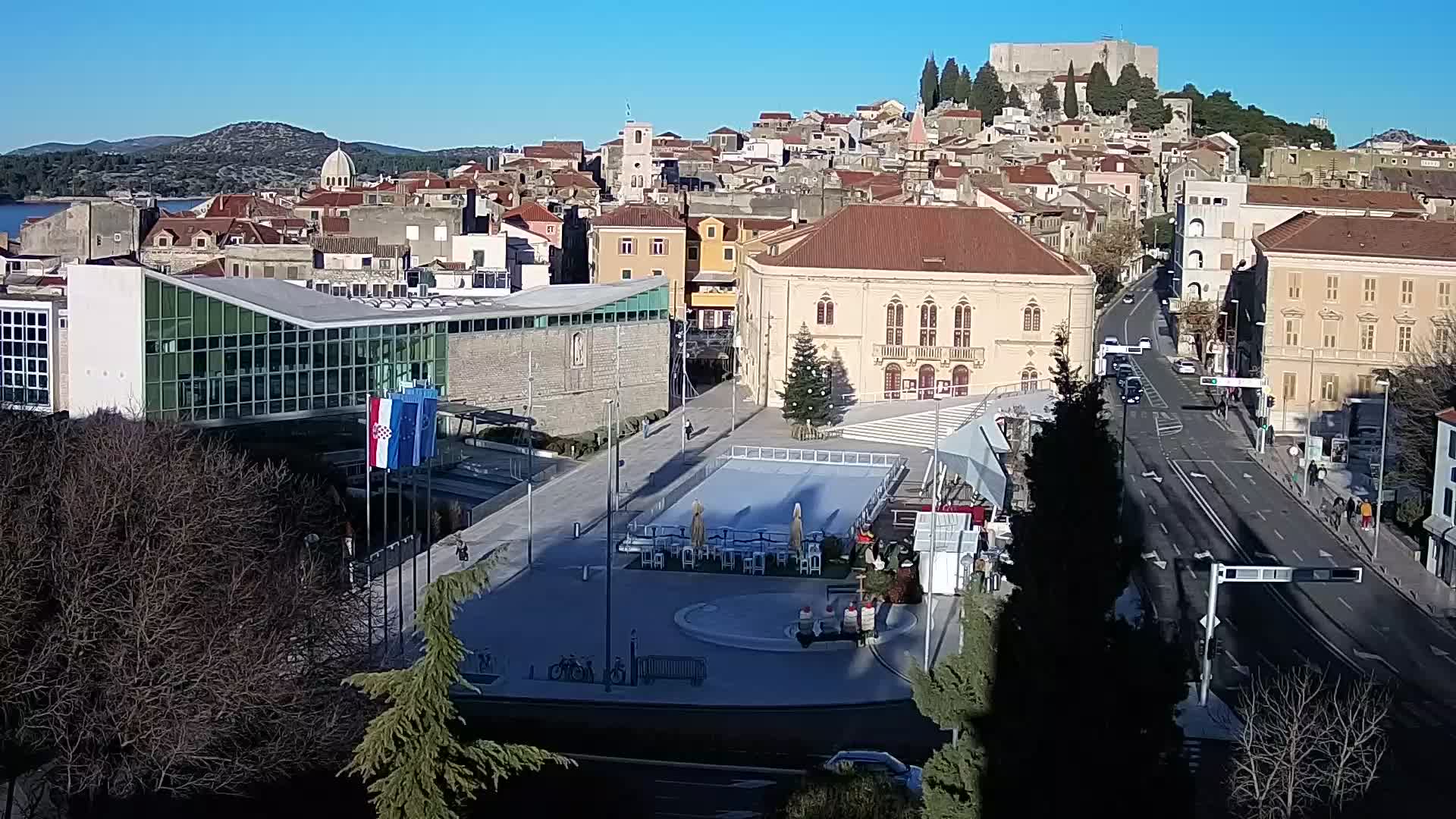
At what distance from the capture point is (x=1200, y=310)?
53750mm

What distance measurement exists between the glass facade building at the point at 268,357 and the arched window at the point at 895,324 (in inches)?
424

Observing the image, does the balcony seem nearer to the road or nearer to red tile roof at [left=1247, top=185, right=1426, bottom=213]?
the road

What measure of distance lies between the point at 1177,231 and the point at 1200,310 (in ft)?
30.1

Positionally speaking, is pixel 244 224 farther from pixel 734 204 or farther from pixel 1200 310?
pixel 1200 310

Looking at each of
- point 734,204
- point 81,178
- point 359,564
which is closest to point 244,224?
point 734,204

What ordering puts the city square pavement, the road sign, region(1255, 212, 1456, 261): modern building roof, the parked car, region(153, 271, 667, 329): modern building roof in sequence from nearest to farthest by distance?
the parked car, the city square pavement, region(153, 271, 667, 329): modern building roof, the road sign, region(1255, 212, 1456, 261): modern building roof

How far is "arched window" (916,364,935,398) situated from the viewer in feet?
143

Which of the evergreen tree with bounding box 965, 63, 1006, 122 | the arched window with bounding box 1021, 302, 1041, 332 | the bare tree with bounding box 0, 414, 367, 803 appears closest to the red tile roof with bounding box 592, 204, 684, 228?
the arched window with bounding box 1021, 302, 1041, 332

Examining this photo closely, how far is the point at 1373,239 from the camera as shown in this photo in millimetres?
42250

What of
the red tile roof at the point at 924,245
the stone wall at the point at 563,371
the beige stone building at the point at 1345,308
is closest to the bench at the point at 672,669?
the stone wall at the point at 563,371

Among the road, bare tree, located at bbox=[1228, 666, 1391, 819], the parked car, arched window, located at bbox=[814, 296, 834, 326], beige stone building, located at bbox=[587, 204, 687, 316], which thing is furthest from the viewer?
beige stone building, located at bbox=[587, 204, 687, 316]

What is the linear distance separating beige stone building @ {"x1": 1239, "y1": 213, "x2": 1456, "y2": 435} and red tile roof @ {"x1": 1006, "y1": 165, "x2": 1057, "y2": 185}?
37.0 m

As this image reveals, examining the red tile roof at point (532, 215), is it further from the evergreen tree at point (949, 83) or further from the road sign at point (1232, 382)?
the evergreen tree at point (949, 83)

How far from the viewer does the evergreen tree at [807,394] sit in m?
40.4
